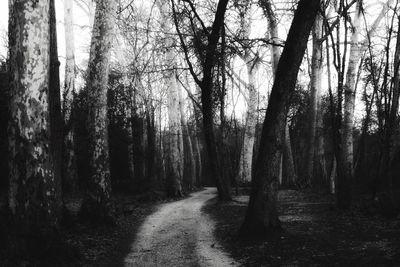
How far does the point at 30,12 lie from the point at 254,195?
5.76 m

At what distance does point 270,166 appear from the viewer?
29.9 ft

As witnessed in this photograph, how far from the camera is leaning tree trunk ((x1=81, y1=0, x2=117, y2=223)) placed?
11.6m

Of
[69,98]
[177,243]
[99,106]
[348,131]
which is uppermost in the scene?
[69,98]

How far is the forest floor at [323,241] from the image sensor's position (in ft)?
22.3

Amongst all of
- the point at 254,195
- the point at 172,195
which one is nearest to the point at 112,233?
the point at 254,195

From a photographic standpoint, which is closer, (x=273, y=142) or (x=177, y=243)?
(x=273, y=142)

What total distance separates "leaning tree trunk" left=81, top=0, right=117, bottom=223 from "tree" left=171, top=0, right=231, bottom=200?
311cm

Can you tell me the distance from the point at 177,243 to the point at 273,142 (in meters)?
3.21

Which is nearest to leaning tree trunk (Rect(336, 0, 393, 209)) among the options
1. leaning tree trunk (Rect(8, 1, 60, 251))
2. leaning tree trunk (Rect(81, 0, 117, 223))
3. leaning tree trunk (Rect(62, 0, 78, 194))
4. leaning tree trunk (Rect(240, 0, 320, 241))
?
leaning tree trunk (Rect(240, 0, 320, 241))

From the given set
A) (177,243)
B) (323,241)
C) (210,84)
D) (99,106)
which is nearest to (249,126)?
(210,84)

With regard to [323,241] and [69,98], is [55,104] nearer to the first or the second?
[323,241]

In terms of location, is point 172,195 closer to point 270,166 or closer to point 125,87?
point 125,87

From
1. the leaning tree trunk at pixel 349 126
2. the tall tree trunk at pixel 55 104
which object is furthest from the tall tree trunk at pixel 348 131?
the tall tree trunk at pixel 55 104

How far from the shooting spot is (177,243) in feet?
31.4
